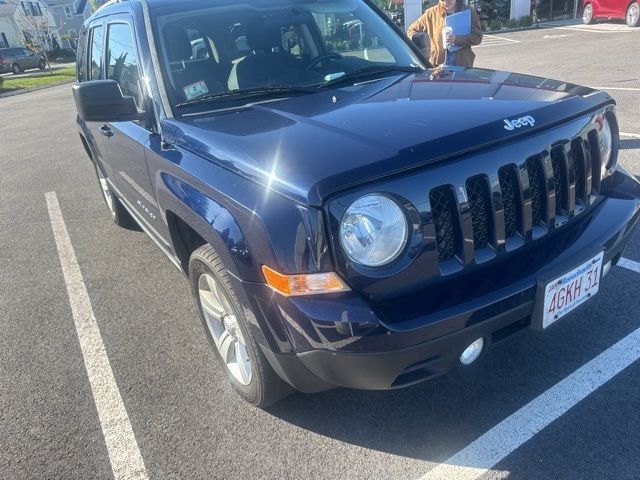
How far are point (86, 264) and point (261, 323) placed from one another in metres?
2.94

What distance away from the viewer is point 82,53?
4570 millimetres

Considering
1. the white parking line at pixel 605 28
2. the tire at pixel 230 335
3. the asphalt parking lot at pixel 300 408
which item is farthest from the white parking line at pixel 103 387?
the white parking line at pixel 605 28

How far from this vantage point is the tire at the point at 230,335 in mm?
2145

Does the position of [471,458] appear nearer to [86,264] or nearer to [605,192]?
[605,192]

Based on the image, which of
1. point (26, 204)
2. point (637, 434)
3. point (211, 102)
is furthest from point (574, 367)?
point (26, 204)

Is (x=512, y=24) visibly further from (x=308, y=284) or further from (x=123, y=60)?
(x=308, y=284)

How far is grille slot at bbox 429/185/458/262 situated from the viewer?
1.85 m

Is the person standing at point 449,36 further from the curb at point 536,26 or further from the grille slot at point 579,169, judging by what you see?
the curb at point 536,26

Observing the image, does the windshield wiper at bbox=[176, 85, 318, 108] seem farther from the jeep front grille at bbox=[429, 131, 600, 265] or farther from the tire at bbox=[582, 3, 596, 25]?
the tire at bbox=[582, 3, 596, 25]

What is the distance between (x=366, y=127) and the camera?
2029 mm

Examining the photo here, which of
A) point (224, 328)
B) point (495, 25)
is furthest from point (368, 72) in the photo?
point (495, 25)

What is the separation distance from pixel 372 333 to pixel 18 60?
42.2 metres

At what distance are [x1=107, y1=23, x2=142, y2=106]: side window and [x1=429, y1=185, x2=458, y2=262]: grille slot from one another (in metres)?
1.85

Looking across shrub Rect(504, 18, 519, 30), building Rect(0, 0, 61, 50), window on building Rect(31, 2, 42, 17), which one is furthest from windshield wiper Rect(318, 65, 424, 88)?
window on building Rect(31, 2, 42, 17)
